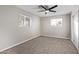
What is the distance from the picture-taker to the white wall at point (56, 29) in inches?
241

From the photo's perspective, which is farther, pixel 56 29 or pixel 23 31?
pixel 56 29

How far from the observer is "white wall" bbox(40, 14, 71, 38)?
6.13m

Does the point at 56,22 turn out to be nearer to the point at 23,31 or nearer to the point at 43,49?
the point at 23,31

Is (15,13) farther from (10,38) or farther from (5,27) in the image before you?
(10,38)

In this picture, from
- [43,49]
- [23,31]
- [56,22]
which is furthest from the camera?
[56,22]

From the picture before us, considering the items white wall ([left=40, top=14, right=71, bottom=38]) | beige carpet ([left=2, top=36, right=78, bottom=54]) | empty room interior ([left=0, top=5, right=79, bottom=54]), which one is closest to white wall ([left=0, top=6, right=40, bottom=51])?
empty room interior ([left=0, top=5, right=79, bottom=54])

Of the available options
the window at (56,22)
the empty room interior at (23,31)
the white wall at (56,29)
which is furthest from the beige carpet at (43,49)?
the window at (56,22)

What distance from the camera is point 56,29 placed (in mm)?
6891

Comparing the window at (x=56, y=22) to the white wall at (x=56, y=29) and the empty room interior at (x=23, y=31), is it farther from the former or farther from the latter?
the white wall at (x=56, y=29)

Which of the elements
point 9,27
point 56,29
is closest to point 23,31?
point 9,27

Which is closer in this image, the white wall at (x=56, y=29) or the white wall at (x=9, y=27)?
the white wall at (x=9, y=27)
